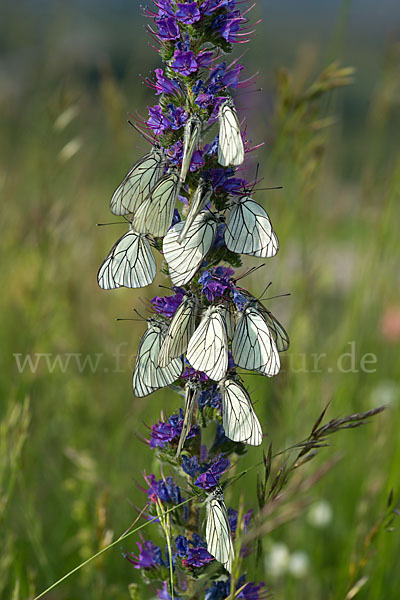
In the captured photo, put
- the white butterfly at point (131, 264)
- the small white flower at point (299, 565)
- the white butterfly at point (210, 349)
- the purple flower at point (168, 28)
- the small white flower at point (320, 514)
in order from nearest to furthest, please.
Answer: the white butterfly at point (210, 349), the purple flower at point (168, 28), the white butterfly at point (131, 264), the small white flower at point (299, 565), the small white flower at point (320, 514)

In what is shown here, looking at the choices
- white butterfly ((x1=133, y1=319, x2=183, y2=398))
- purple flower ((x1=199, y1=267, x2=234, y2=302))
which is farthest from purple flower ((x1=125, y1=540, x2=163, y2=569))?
purple flower ((x1=199, y1=267, x2=234, y2=302))

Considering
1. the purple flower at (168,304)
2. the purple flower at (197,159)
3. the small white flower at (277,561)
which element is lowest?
the small white flower at (277,561)

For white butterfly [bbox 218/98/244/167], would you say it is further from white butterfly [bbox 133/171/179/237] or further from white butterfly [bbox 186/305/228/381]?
white butterfly [bbox 186/305/228/381]

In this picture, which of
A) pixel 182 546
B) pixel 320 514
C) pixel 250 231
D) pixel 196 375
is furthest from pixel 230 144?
pixel 320 514

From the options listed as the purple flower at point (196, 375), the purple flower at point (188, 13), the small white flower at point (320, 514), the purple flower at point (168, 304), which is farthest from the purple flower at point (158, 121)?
the small white flower at point (320, 514)

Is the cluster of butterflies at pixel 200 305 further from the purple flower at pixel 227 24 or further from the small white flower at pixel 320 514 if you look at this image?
the small white flower at pixel 320 514

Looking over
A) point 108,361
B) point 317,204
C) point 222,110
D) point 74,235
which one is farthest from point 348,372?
point 222,110
